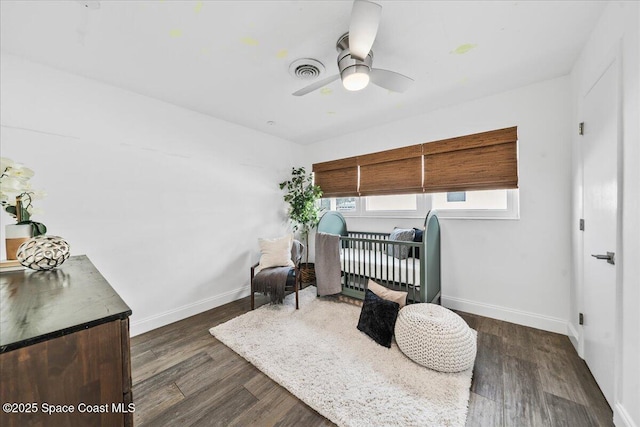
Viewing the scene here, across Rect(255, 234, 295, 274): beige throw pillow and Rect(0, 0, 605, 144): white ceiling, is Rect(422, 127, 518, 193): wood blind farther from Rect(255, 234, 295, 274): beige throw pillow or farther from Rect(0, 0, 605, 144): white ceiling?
Rect(255, 234, 295, 274): beige throw pillow

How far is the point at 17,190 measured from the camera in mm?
1259

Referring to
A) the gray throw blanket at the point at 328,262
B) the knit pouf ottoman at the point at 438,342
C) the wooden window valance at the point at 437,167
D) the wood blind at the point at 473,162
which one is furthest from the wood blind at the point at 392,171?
the knit pouf ottoman at the point at 438,342

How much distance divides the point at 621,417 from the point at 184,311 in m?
3.46

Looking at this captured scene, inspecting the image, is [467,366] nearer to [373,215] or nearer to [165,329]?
[373,215]

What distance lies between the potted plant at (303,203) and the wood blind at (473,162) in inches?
66.7

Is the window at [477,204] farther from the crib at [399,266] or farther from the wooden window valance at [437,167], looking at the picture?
the crib at [399,266]

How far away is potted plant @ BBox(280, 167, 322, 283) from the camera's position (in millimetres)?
3840

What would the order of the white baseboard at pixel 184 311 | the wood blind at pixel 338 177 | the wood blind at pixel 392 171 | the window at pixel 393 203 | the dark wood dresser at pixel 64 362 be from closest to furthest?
the dark wood dresser at pixel 64 362 → the white baseboard at pixel 184 311 → the wood blind at pixel 392 171 → the window at pixel 393 203 → the wood blind at pixel 338 177

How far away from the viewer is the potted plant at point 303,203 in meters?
3.84

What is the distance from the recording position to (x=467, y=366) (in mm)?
1778

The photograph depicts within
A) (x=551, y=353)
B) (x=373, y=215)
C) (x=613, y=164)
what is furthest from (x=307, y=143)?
(x=551, y=353)

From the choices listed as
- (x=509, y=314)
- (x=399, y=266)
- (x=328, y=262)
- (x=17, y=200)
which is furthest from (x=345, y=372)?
(x=17, y=200)

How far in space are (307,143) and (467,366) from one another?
12.0 ft

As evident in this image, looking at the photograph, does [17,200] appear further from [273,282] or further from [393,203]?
[393,203]
